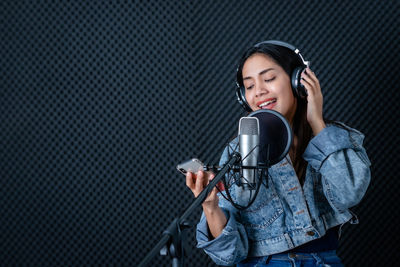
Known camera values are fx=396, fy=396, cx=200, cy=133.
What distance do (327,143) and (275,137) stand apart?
19cm

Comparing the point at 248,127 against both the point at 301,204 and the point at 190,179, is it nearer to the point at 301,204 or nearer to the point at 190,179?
the point at 190,179

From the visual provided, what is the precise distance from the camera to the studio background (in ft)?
6.23

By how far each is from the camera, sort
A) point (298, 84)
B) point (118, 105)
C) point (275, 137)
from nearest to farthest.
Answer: point (275, 137) < point (298, 84) < point (118, 105)

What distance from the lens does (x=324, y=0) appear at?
6.09ft

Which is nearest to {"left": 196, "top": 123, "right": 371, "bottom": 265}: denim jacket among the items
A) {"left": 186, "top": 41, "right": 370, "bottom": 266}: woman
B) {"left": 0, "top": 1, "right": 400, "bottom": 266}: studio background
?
{"left": 186, "top": 41, "right": 370, "bottom": 266}: woman

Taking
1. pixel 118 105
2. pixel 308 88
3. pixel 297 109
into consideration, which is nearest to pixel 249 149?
pixel 308 88

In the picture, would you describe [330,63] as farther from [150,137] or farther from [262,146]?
[262,146]

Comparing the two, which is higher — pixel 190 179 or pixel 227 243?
pixel 190 179

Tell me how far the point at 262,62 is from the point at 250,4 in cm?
89

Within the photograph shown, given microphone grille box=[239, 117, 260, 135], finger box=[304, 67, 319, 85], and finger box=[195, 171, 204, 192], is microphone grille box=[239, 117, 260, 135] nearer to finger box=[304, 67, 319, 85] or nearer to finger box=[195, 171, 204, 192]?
finger box=[195, 171, 204, 192]

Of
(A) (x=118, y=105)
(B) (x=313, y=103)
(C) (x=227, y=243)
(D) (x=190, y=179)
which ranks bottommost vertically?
(A) (x=118, y=105)

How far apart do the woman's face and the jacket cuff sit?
0.15 meters

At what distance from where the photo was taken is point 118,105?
6.38 ft

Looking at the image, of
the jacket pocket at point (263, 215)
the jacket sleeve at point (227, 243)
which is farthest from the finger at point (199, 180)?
the jacket pocket at point (263, 215)
